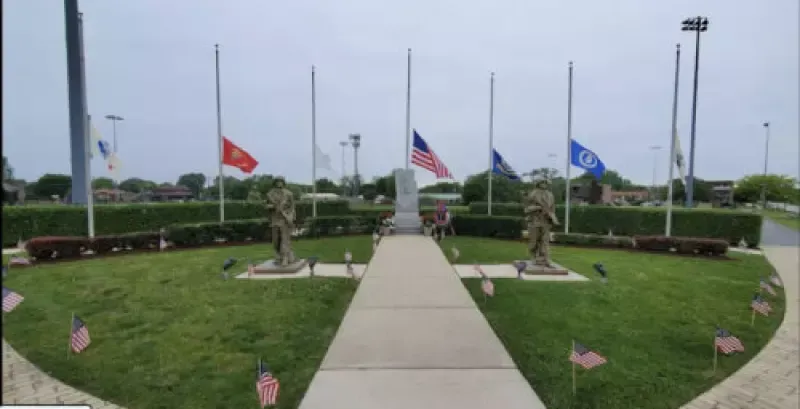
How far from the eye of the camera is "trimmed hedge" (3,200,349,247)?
18703 mm

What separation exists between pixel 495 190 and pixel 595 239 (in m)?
24.0

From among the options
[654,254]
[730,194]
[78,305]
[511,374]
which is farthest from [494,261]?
[730,194]

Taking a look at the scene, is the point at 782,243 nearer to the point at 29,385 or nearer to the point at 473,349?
the point at 473,349

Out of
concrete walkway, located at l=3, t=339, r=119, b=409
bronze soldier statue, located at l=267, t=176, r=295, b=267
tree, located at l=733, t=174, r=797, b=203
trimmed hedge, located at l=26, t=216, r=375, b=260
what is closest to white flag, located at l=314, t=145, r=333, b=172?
trimmed hedge, located at l=26, t=216, r=375, b=260

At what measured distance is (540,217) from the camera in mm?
11617

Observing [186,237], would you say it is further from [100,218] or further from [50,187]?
[50,187]

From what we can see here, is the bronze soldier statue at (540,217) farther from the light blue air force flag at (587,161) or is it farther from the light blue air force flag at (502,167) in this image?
the light blue air force flag at (502,167)

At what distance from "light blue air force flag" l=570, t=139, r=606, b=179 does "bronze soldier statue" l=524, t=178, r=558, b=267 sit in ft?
20.4

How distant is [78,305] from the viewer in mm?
8438

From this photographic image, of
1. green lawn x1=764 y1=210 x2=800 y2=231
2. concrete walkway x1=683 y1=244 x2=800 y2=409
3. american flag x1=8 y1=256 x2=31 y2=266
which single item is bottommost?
green lawn x1=764 y1=210 x2=800 y2=231

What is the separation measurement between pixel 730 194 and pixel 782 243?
55.7 m

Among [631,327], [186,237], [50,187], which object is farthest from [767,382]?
[50,187]

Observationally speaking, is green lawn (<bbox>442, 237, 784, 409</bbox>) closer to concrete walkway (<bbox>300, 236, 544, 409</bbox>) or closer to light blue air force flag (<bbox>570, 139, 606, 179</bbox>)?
concrete walkway (<bbox>300, 236, 544, 409</bbox>)

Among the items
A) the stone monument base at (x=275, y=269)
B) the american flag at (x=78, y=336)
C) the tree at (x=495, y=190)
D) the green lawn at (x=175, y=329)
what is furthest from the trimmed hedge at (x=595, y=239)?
the tree at (x=495, y=190)
